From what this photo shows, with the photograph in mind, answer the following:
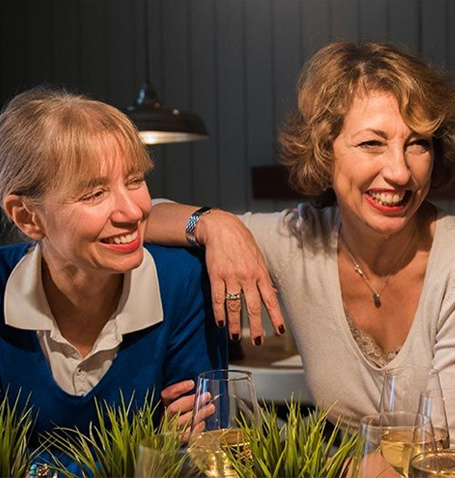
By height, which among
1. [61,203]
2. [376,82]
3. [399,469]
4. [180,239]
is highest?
[376,82]

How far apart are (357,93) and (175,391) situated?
0.72 meters

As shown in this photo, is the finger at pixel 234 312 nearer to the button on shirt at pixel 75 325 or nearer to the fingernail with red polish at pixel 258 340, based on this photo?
the fingernail with red polish at pixel 258 340

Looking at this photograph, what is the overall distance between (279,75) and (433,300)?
12.1 feet

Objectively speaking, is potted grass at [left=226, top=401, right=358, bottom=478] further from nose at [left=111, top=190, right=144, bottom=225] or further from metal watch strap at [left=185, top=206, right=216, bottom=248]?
metal watch strap at [left=185, top=206, right=216, bottom=248]

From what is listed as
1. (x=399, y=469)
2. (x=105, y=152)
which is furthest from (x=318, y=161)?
(x=399, y=469)

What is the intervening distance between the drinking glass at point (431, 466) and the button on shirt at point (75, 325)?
78 cm

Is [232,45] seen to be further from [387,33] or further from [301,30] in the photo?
[387,33]

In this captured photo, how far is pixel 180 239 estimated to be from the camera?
5.90 ft

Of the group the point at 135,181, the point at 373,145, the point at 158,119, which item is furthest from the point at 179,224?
the point at 158,119

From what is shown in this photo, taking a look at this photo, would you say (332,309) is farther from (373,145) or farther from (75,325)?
(75,325)

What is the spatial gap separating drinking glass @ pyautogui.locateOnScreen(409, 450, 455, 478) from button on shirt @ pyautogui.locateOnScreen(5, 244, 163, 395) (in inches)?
30.7

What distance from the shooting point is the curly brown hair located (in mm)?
1762

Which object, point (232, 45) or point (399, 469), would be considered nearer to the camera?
point (399, 469)

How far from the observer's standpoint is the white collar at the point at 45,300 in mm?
1686
